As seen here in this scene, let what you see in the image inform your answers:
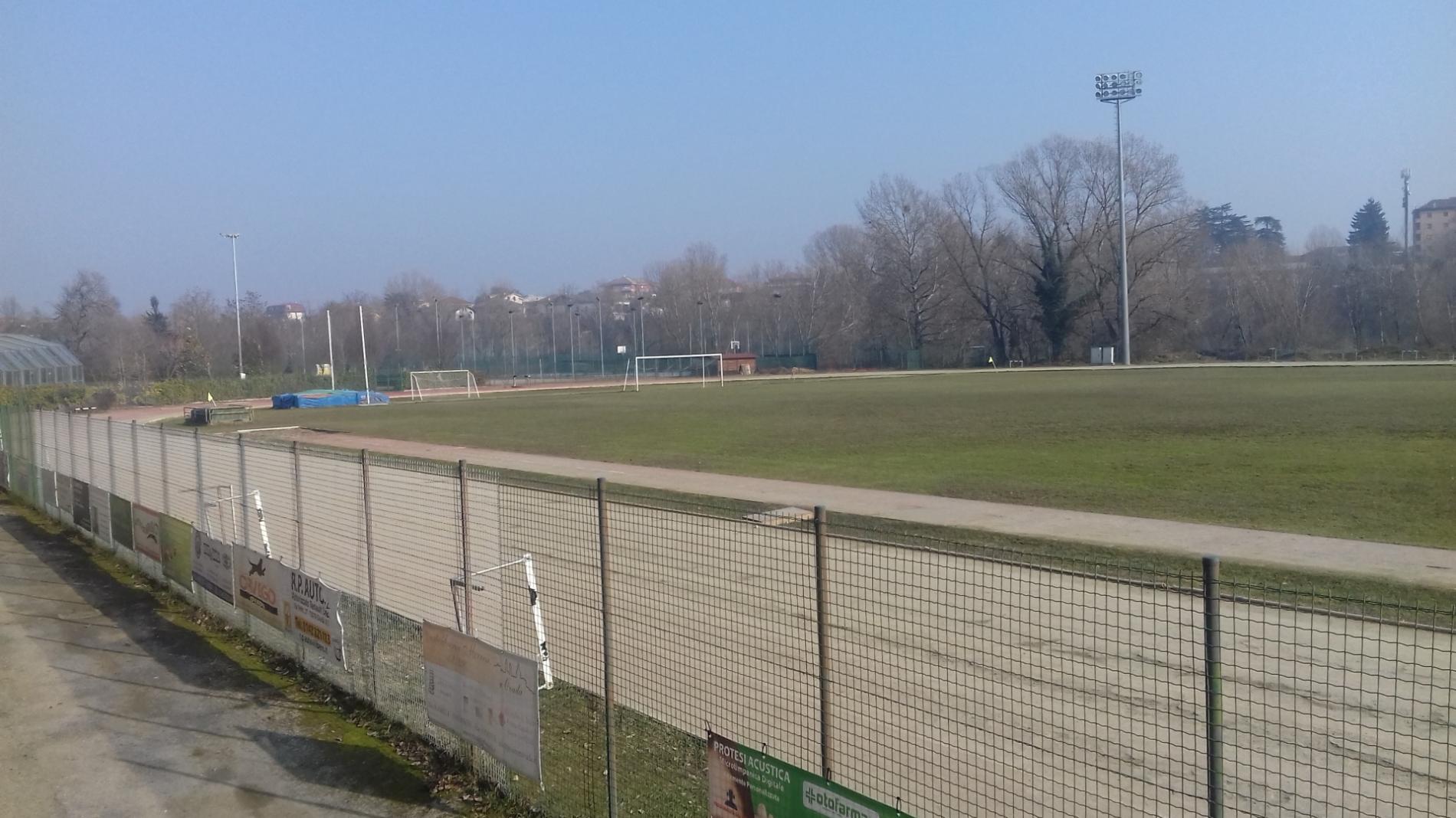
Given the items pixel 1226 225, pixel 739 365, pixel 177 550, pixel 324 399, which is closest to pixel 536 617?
pixel 177 550

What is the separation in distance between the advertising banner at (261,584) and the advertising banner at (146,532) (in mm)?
2941

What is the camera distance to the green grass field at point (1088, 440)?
54.2 ft

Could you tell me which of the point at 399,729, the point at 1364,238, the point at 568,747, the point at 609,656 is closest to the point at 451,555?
the point at 399,729

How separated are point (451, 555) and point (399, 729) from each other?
148 cm

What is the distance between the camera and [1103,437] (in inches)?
1053

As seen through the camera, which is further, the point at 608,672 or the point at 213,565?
the point at 213,565

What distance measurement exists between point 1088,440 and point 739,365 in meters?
75.2

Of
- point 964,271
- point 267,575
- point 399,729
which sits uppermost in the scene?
point 964,271

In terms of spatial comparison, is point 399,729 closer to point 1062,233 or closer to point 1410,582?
point 1410,582

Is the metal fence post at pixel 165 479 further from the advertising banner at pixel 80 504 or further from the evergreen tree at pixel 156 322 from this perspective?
the evergreen tree at pixel 156 322

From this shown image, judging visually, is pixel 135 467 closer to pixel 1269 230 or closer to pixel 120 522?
pixel 120 522

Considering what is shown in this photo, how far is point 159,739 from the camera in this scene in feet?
25.2

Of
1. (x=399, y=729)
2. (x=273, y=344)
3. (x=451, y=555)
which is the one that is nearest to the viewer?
(x=399, y=729)

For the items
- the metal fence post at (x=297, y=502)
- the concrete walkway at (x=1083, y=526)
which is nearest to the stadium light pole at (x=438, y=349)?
the concrete walkway at (x=1083, y=526)
